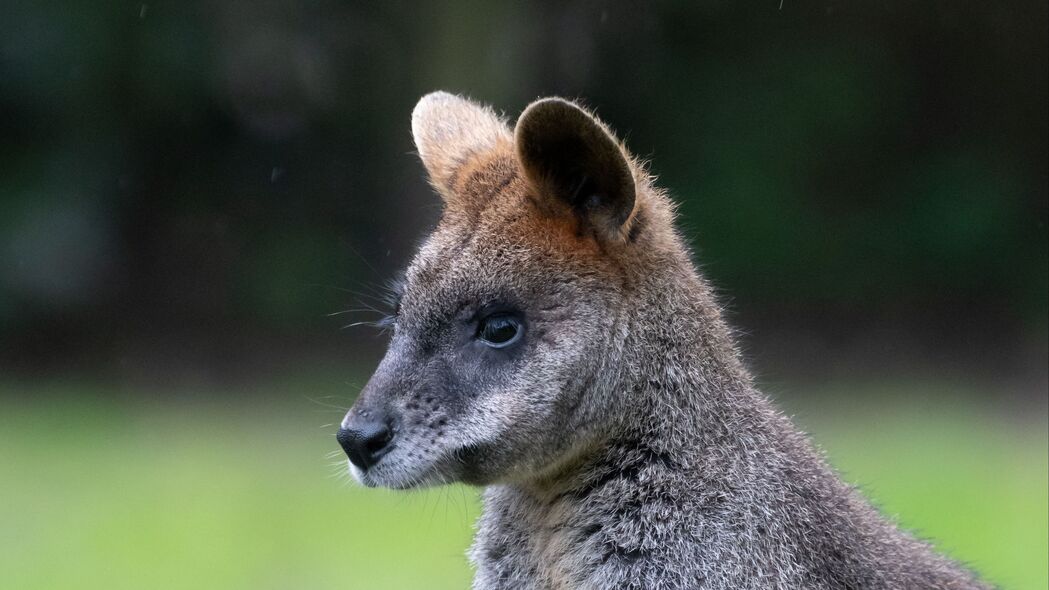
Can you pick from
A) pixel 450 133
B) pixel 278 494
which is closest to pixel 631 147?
pixel 278 494

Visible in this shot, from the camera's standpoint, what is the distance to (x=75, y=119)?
55.8 feet

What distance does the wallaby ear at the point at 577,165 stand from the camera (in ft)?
16.8

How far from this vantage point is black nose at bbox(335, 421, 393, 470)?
505cm

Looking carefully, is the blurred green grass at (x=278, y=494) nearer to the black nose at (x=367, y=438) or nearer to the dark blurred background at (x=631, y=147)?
the dark blurred background at (x=631, y=147)

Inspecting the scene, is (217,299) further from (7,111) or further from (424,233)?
(424,233)

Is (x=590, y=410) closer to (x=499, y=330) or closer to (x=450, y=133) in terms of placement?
(x=499, y=330)

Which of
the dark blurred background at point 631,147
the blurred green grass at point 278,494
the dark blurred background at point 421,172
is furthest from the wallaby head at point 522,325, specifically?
the dark blurred background at point 631,147

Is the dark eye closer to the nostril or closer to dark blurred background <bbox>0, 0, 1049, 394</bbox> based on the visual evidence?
the nostril

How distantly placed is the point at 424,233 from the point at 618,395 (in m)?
1.31

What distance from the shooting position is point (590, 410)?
5.14m

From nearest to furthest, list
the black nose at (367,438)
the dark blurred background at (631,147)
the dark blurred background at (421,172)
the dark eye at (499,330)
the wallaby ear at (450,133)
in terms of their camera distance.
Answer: the black nose at (367,438) → the dark eye at (499,330) → the wallaby ear at (450,133) → the dark blurred background at (421,172) → the dark blurred background at (631,147)

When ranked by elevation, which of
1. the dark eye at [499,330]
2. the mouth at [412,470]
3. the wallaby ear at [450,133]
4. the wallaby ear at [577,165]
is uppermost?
the wallaby ear at [577,165]

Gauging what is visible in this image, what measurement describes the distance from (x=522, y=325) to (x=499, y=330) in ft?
0.29

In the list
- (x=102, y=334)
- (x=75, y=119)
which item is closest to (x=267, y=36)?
(x=75, y=119)
